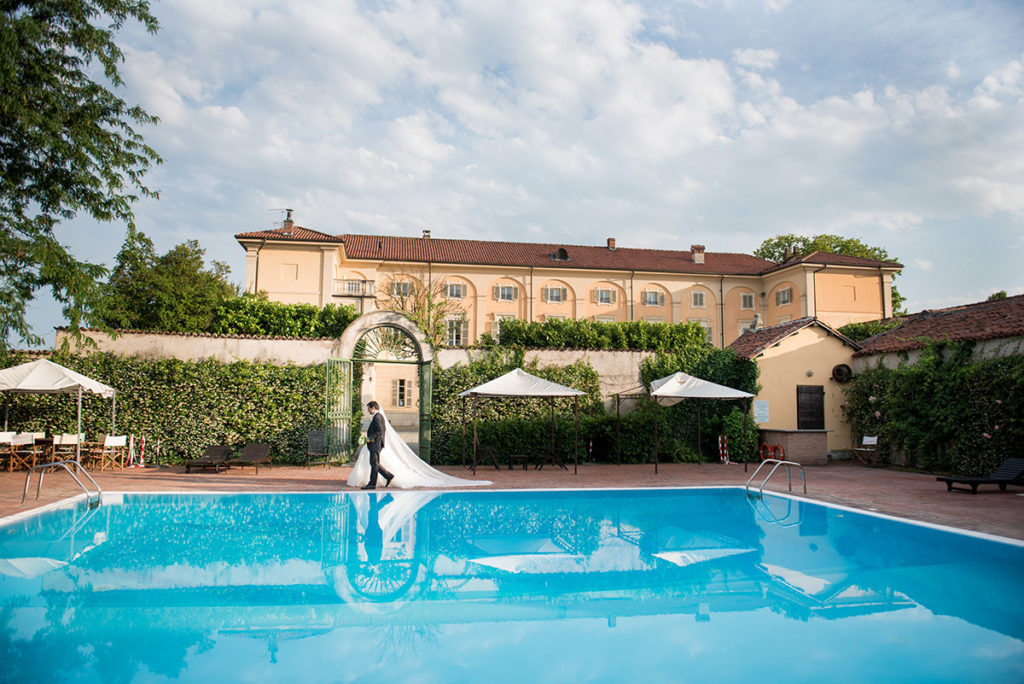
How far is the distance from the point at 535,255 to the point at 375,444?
1178 inches

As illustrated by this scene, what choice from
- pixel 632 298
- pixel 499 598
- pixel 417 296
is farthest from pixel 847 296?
pixel 499 598

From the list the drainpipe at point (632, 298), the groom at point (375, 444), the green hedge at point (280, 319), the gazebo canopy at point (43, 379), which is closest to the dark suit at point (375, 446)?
the groom at point (375, 444)

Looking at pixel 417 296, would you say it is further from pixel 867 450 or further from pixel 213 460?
pixel 867 450

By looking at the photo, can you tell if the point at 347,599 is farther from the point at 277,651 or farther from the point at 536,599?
the point at 536,599

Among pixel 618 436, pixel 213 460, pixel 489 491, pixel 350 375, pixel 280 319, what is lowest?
pixel 489 491

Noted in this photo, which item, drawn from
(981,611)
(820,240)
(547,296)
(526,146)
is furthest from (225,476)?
(820,240)

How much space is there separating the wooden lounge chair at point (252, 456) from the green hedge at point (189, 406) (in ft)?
3.17

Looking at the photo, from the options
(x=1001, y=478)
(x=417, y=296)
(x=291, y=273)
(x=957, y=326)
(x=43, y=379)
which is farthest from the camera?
(x=417, y=296)

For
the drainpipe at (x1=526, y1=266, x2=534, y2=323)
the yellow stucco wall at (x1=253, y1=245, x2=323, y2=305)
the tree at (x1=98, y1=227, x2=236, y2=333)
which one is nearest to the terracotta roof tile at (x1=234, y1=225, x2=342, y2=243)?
the yellow stucco wall at (x1=253, y1=245, x2=323, y2=305)

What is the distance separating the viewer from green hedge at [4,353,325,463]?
14023 millimetres

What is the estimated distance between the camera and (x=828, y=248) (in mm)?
42531

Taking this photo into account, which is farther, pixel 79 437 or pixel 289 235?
pixel 289 235

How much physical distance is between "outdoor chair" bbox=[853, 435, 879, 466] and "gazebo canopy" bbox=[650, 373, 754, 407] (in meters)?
4.06

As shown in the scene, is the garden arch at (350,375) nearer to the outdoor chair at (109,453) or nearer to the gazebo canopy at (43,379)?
the outdoor chair at (109,453)
